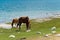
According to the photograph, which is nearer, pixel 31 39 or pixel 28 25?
pixel 31 39

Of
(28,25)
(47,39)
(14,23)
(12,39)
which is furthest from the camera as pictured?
(14,23)

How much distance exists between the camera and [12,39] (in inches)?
628

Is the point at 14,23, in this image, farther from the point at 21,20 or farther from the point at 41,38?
the point at 41,38

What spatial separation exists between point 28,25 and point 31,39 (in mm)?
11549

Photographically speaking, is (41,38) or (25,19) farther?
(25,19)

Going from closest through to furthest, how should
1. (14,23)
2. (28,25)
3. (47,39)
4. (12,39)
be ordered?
(47,39), (12,39), (28,25), (14,23)

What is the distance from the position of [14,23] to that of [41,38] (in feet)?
67.3

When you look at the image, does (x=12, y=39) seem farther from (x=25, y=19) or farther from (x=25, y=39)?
(x=25, y=19)

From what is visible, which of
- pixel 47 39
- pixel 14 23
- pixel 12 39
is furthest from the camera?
pixel 14 23

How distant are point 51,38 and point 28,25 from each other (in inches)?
471

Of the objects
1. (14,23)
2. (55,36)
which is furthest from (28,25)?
(55,36)

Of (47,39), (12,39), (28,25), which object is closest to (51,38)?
(47,39)

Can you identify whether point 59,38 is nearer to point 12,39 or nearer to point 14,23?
point 12,39

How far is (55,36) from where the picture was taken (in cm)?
1563
